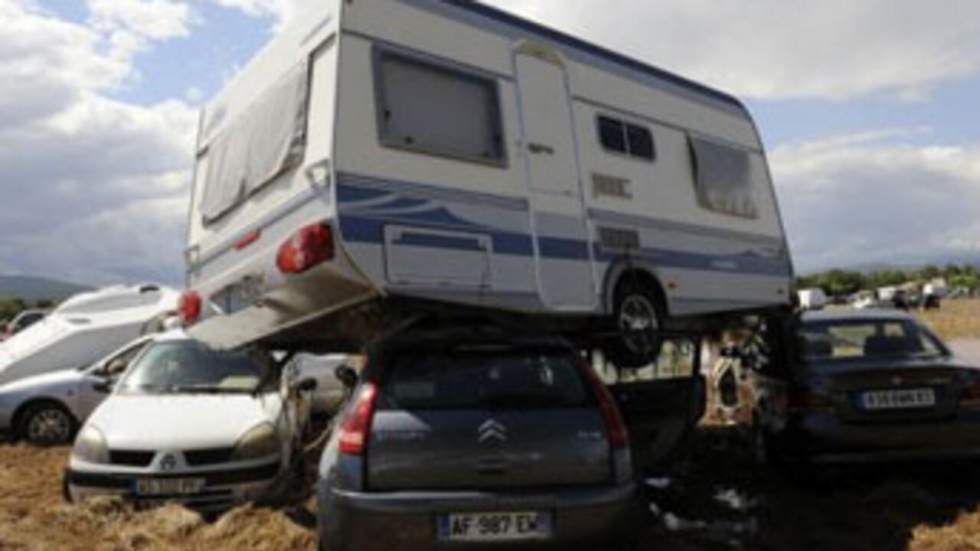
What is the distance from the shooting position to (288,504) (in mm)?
7520

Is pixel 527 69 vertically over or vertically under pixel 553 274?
over

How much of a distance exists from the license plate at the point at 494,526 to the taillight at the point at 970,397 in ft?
13.2

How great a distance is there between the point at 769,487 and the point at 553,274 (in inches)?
104

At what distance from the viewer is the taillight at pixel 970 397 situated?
7246mm

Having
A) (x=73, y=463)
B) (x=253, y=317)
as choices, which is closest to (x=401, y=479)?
(x=253, y=317)

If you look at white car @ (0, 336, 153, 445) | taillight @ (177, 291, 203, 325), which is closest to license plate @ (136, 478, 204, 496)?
taillight @ (177, 291, 203, 325)

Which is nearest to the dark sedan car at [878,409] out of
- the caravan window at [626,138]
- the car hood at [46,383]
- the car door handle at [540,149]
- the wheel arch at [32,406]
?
the caravan window at [626,138]

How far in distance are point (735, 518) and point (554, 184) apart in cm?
291

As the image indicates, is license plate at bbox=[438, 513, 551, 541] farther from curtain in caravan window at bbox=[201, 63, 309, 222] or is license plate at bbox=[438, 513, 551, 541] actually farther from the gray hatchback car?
curtain in caravan window at bbox=[201, 63, 309, 222]

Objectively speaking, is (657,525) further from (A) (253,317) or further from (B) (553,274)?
(A) (253,317)

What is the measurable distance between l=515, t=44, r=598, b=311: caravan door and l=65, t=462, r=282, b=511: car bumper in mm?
2659

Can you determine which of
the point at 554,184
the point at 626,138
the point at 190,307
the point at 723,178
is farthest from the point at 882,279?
the point at 190,307

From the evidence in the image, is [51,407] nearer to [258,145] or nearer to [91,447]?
[91,447]

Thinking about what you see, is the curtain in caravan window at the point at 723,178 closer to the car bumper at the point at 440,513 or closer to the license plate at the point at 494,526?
the car bumper at the point at 440,513
